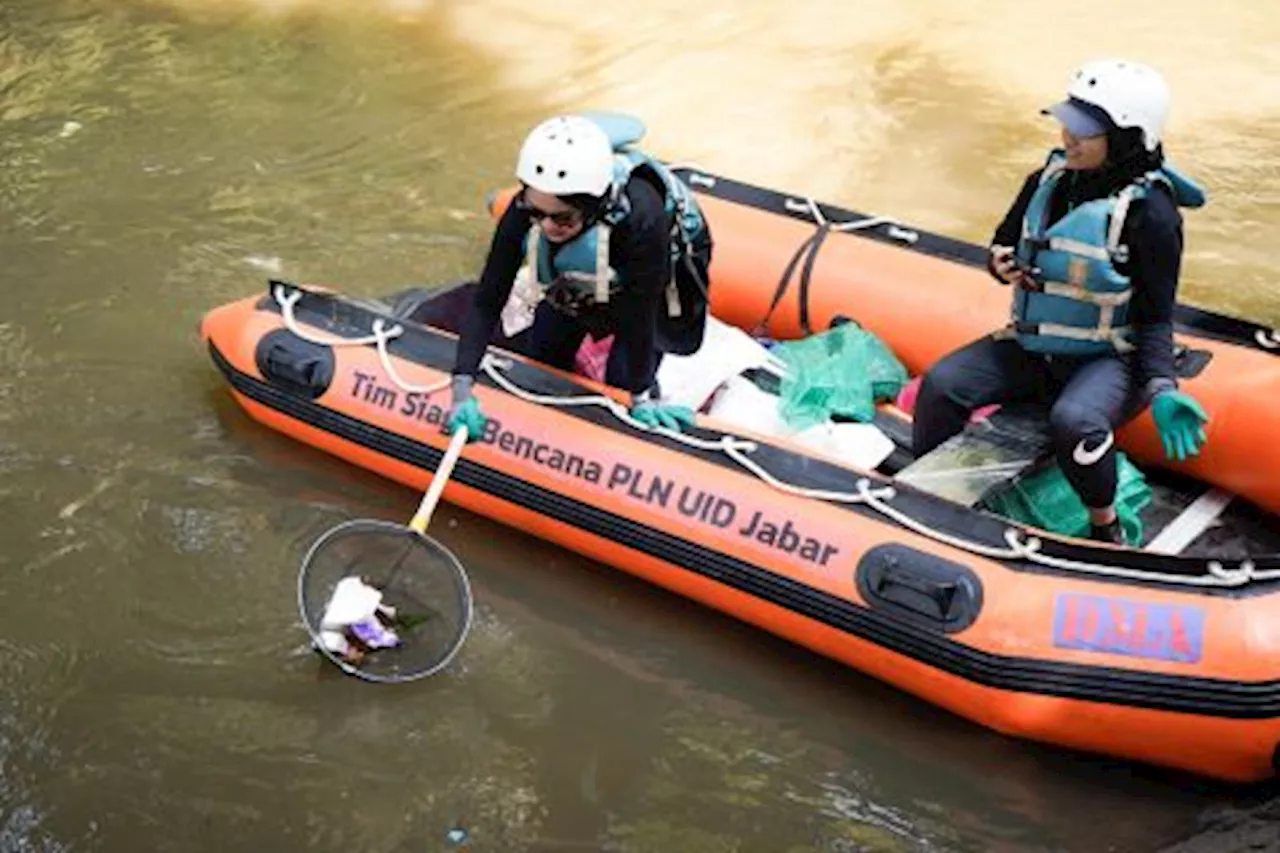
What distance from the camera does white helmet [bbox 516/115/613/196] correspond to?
3826 mm

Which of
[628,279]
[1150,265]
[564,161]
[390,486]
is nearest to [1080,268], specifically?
[1150,265]

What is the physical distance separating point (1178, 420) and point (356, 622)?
6.62 feet

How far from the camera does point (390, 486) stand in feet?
15.7

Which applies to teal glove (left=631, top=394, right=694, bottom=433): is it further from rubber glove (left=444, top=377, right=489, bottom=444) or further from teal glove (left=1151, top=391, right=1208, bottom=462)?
teal glove (left=1151, top=391, right=1208, bottom=462)

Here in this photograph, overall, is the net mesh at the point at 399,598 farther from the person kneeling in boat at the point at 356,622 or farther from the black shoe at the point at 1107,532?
the black shoe at the point at 1107,532

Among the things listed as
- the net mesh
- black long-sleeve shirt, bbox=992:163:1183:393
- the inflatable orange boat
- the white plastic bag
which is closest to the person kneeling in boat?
the net mesh

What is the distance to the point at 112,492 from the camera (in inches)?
189

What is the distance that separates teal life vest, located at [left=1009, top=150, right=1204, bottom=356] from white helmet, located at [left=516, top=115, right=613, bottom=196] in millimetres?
1055

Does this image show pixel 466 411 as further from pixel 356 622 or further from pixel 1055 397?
pixel 1055 397

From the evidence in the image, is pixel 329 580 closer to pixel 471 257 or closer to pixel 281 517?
pixel 281 517

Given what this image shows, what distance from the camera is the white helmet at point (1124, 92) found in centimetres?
364

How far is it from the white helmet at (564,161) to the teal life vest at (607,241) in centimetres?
14

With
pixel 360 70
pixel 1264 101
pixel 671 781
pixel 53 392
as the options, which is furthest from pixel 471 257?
pixel 1264 101

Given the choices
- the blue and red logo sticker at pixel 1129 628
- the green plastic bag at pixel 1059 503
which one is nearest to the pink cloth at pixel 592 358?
the green plastic bag at pixel 1059 503
